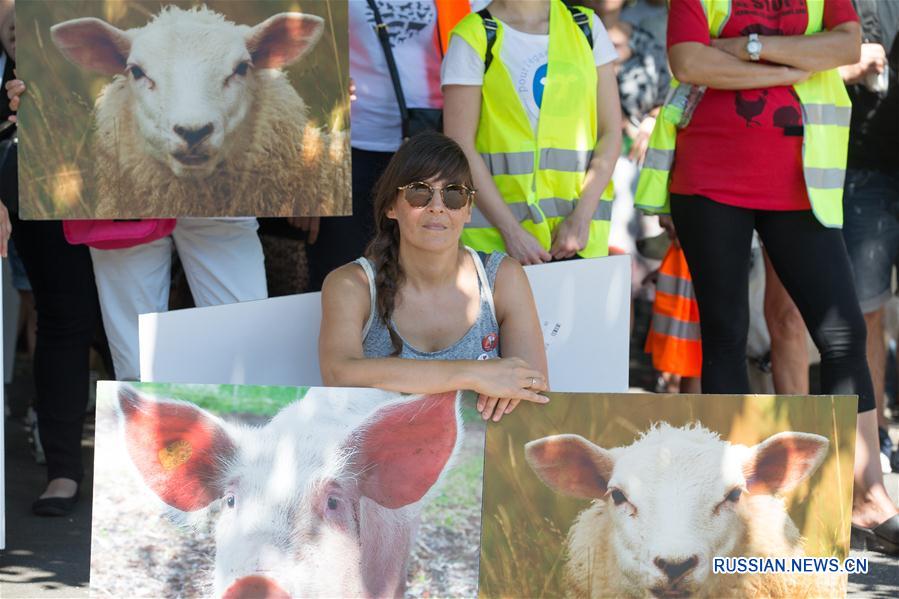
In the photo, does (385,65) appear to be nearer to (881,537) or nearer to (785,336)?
(785,336)

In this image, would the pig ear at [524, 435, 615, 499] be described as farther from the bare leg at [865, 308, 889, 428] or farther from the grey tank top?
the bare leg at [865, 308, 889, 428]

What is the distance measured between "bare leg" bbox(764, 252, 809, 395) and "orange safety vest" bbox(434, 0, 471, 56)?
5.29ft

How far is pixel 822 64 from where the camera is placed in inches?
172

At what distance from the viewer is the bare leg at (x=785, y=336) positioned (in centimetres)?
535

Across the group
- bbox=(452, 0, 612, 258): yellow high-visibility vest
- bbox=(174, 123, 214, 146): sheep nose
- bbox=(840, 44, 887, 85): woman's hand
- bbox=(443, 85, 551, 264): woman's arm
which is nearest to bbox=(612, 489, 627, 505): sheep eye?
bbox=(443, 85, 551, 264): woman's arm

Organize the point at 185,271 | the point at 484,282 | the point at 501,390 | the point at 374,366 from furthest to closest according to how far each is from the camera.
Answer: the point at 185,271, the point at 484,282, the point at 374,366, the point at 501,390

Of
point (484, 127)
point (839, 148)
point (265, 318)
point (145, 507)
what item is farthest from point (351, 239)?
point (145, 507)

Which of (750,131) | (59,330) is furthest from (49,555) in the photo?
(750,131)

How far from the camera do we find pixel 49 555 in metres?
4.36

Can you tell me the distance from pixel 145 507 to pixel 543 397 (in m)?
0.89

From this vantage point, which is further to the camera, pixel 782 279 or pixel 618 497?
pixel 782 279

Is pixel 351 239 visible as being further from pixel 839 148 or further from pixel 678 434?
pixel 678 434

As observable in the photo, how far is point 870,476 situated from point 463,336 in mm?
1619

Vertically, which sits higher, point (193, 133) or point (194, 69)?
point (194, 69)
